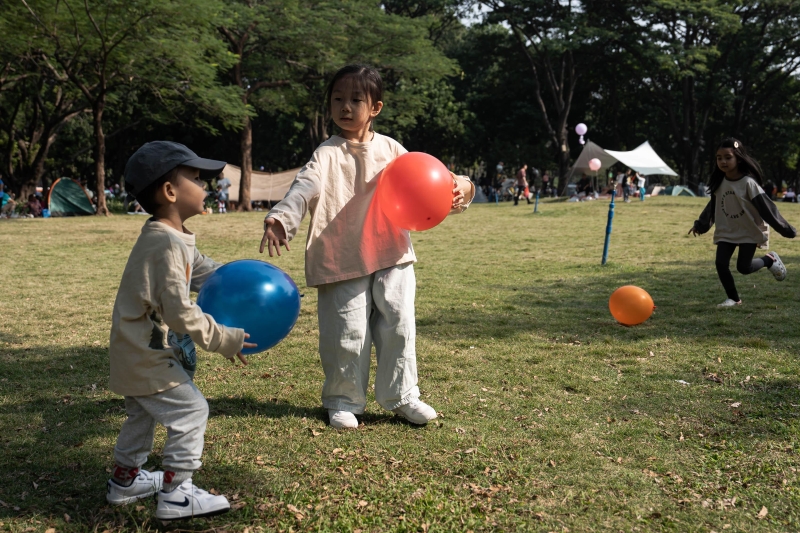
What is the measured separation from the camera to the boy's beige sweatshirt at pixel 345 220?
4156 mm

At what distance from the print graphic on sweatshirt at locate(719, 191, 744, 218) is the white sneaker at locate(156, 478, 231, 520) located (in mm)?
6438

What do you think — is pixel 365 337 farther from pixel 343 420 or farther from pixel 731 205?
pixel 731 205

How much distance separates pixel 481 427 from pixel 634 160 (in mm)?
30667

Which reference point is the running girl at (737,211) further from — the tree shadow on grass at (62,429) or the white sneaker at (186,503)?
the white sneaker at (186,503)

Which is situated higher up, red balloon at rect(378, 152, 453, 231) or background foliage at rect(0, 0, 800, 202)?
background foliage at rect(0, 0, 800, 202)

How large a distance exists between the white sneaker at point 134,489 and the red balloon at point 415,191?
1847 mm

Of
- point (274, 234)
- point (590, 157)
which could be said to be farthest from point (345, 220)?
point (590, 157)


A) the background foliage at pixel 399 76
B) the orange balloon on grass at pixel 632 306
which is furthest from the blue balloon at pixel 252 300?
the background foliage at pixel 399 76

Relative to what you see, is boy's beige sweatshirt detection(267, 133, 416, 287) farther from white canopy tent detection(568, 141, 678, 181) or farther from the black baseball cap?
white canopy tent detection(568, 141, 678, 181)

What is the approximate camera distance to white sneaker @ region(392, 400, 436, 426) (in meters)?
4.23

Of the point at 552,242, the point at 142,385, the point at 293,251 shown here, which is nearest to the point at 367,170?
the point at 142,385

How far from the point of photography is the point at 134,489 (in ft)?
10.5

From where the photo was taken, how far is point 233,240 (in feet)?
55.3

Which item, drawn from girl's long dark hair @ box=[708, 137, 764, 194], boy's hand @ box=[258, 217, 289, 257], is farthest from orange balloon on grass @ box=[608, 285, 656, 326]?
boy's hand @ box=[258, 217, 289, 257]
